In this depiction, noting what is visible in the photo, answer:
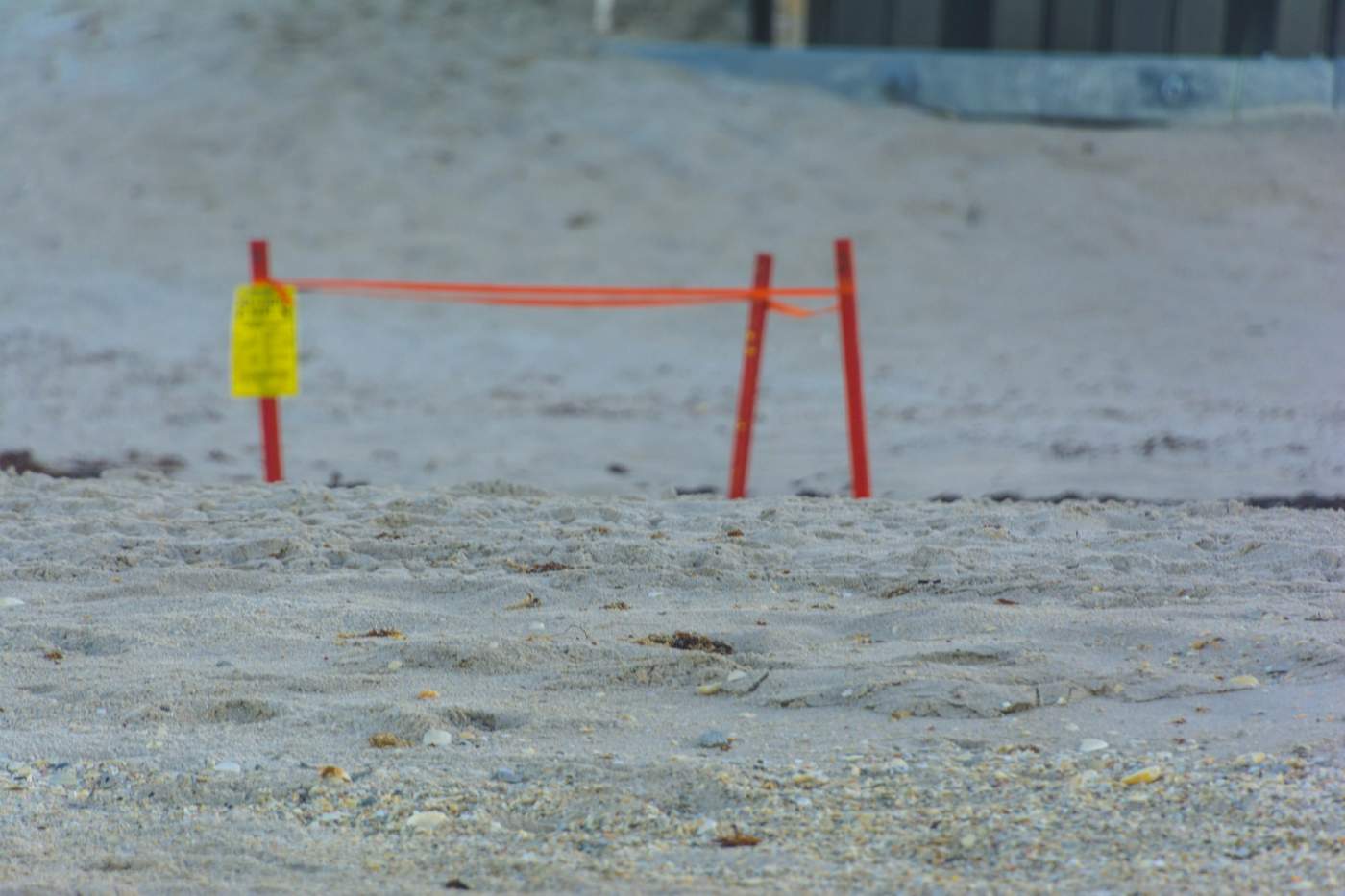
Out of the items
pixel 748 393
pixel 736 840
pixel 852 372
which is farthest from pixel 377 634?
pixel 852 372

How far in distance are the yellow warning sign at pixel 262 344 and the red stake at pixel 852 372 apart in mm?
2223

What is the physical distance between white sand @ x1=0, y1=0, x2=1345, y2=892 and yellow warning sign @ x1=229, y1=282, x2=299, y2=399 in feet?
1.59

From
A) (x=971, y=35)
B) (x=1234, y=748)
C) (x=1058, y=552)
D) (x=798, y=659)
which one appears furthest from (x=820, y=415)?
(x=971, y=35)

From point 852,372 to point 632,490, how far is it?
126cm

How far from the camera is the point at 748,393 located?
657 cm

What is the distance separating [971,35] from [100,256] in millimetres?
8345

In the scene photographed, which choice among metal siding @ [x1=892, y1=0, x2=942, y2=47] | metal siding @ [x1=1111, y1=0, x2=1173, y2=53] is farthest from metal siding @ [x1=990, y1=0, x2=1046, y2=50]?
metal siding @ [x1=1111, y1=0, x2=1173, y2=53]

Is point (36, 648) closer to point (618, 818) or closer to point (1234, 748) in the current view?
point (618, 818)

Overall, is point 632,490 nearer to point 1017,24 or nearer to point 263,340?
point 263,340

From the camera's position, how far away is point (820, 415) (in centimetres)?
945

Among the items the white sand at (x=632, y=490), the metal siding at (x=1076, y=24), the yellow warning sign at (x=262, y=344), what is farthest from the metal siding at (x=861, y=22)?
the yellow warning sign at (x=262, y=344)

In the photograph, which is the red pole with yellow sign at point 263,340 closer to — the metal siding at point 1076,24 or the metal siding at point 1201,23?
the metal siding at point 1076,24

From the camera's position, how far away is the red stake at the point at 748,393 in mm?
6500

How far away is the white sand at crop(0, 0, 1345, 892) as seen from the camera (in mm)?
2902
